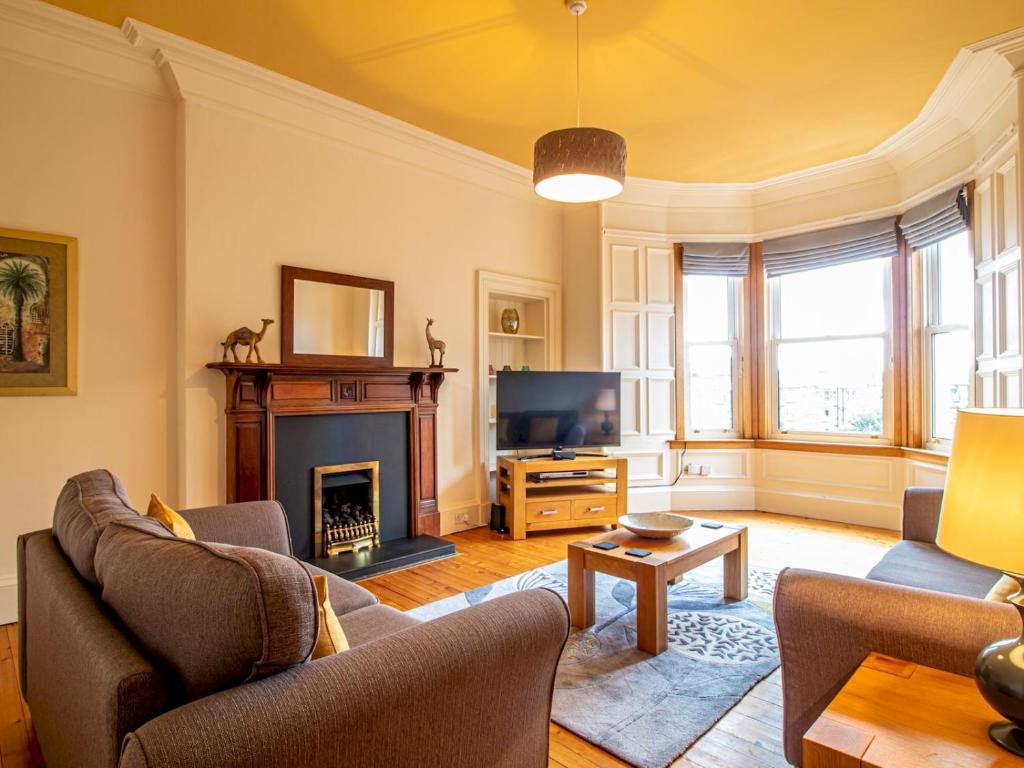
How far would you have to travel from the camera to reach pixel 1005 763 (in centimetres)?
101

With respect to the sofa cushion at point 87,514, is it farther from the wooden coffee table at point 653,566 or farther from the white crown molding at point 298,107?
the white crown molding at point 298,107

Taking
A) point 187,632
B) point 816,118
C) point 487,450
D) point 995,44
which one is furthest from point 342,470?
point 995,44

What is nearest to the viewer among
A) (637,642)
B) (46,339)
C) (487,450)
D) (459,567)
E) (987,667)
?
(987,667)

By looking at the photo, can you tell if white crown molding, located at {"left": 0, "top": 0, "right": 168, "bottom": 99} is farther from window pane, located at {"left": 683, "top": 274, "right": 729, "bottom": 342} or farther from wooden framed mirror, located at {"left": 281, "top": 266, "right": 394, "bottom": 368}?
window pane, located at {"left": 683, "top": 274, "right": 729, "bottom": 342}

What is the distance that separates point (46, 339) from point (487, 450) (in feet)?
9.84

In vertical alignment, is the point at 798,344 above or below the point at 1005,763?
above

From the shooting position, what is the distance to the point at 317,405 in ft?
12.1

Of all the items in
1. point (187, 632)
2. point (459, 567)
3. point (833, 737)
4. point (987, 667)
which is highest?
point (187, 632)

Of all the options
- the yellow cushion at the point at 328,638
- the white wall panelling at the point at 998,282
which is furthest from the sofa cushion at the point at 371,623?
the white wall panelling at the point at 998,282

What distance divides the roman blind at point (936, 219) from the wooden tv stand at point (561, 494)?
2.80 metres

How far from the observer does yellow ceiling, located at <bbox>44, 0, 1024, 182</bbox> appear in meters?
2.89

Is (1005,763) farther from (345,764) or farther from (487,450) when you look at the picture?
(487,450)

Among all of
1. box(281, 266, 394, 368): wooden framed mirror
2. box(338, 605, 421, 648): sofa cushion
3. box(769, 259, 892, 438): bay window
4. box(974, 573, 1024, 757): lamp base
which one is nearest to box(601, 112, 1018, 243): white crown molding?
box(769, 259, 892, 438): bay window

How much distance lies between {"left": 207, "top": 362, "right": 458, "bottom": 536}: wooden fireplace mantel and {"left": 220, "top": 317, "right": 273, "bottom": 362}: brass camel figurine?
0.10 meters
